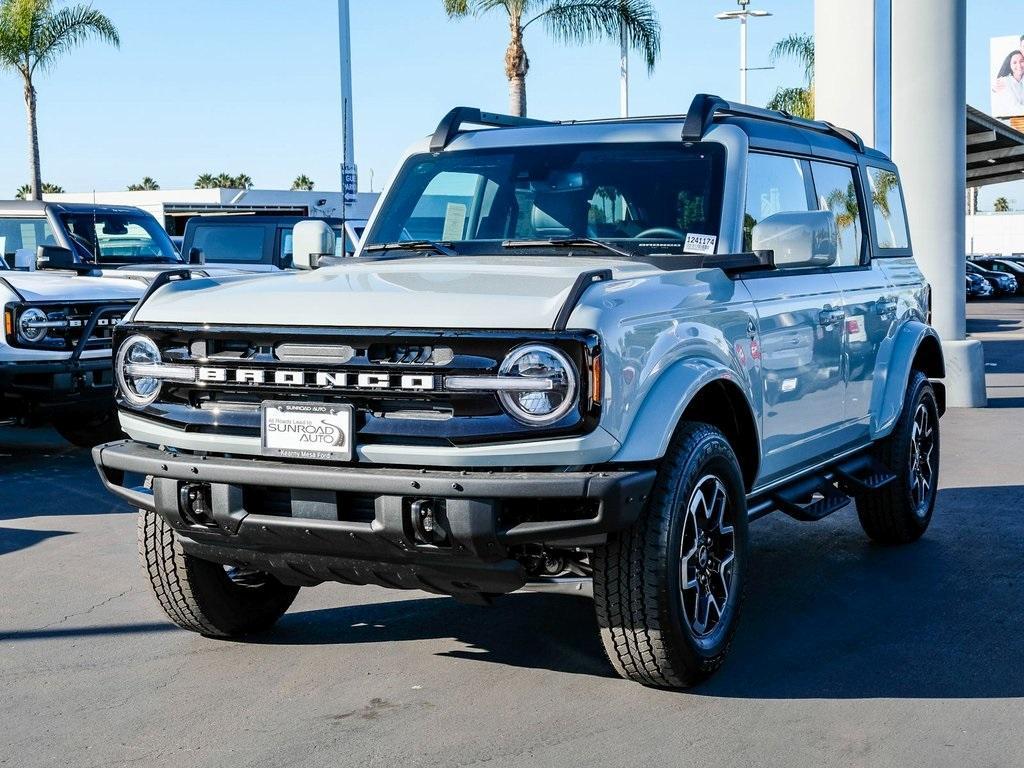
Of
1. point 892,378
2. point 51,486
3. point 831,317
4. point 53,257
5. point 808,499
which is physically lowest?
point 51,486

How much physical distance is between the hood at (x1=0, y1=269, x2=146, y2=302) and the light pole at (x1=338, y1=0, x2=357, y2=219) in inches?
379

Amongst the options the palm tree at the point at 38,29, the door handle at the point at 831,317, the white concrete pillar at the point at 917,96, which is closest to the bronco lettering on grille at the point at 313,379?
the door handle at the point at 831,317

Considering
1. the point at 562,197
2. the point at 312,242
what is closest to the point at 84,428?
the point at 312,242

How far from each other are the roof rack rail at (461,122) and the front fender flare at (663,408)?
200cm

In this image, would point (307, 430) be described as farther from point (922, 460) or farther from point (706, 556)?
point (922, 460)

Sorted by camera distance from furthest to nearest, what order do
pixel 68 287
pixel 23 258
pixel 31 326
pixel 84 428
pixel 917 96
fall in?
pixel 917 96 < pixel 23 258 < pixel 84 428 < pixel 68 287 < pixel 31 326

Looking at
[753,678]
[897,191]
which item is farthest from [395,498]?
[897,191]

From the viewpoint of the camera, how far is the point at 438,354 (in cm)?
400

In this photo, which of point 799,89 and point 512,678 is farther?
point 799,89

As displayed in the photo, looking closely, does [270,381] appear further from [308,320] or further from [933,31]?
[933,31]

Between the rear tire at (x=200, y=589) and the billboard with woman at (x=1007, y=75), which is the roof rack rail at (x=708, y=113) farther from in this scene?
the billboard with woman at (x=1007, y=75)

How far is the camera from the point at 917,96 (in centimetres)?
1242

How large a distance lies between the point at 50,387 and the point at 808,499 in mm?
5550

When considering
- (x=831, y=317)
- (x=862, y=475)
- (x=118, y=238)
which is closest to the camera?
(x=831, y=317)
